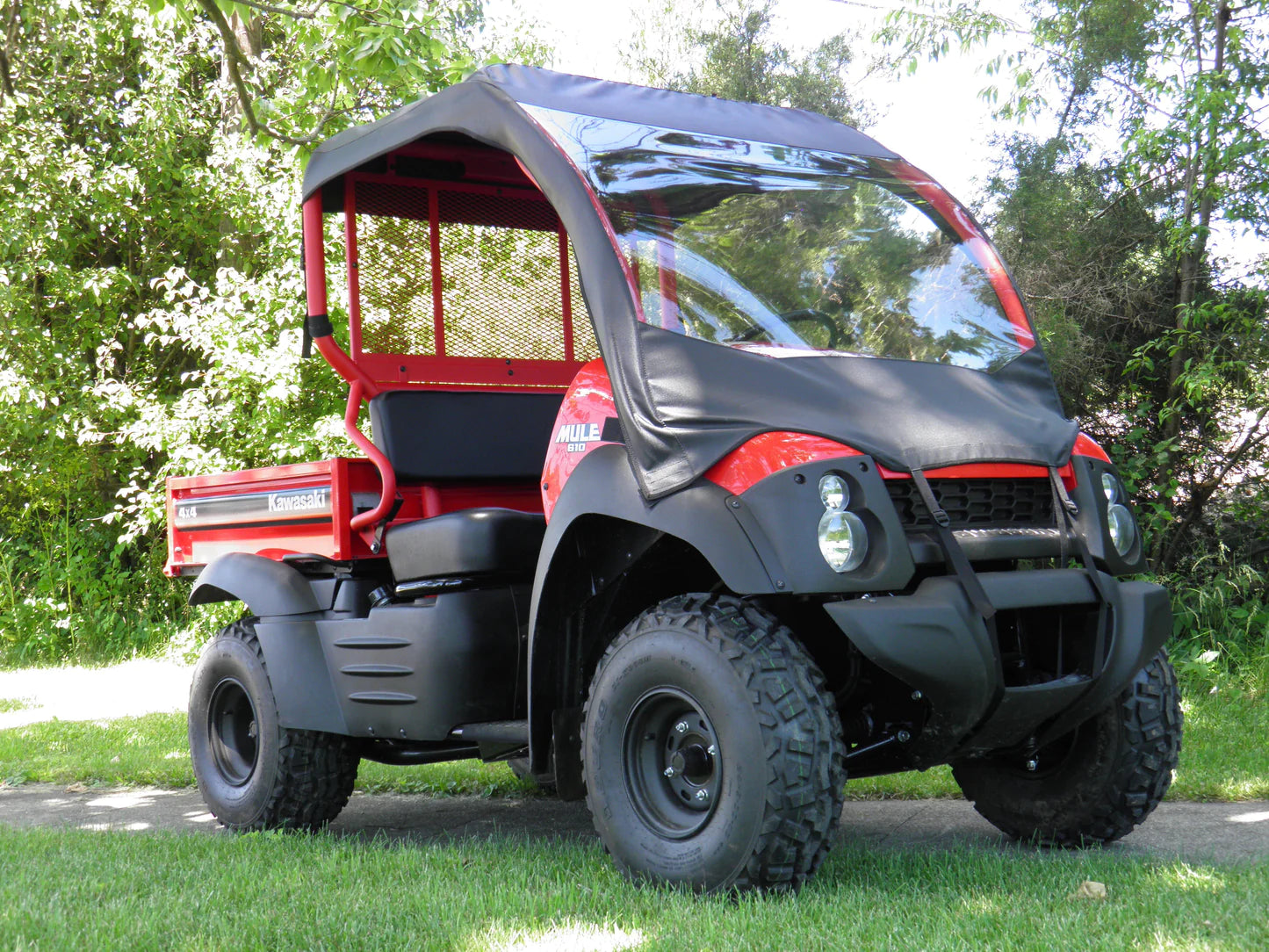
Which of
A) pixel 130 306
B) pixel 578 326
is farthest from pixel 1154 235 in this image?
pixel 130 306

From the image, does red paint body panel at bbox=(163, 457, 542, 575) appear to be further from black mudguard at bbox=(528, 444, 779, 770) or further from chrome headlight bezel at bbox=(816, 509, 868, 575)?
chrome headlight bezel at bbox=(816, 509, 868, 575)

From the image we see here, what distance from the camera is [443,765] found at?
264 inches

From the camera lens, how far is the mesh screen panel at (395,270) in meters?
5.20

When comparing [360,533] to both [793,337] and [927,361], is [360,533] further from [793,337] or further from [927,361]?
[927,361]

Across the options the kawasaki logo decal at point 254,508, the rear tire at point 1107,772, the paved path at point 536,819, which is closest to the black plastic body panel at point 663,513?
the rear tire at point 1107,772

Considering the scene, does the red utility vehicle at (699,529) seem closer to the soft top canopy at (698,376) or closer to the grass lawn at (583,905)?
the soft top canopy at (698,376)

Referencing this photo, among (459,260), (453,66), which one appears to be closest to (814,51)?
(453,66)

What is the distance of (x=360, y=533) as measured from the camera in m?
4.86

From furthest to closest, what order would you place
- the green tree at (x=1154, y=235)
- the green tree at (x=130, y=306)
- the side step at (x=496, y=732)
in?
the green tree at (x=130, y=306)
the green tree at (x=1154, y=235)
the side step at (x=496, y=732)

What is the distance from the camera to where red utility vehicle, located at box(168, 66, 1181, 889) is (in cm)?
328

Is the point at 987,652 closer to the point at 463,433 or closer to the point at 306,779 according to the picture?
the point at 463,433

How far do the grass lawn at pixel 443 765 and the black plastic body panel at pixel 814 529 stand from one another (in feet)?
8.30

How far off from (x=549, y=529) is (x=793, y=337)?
3.01 ft

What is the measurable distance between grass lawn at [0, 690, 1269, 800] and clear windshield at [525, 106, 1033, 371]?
2.19 m
